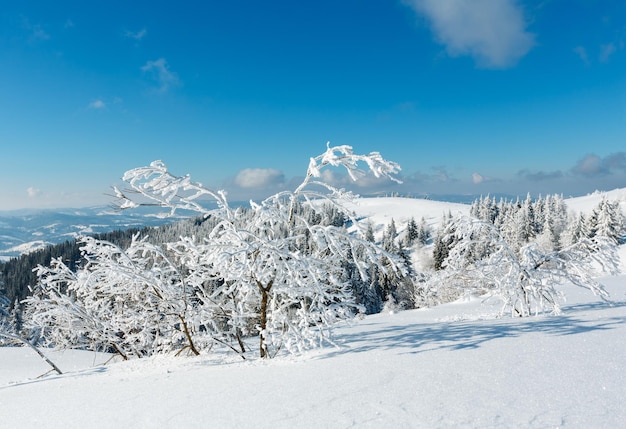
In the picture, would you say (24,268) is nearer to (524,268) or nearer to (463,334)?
(463,334)

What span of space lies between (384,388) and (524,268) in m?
9.58

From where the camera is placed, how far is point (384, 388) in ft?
16.5

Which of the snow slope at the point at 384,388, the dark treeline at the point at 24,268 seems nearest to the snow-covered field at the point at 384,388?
the snow slope at the point at 384,388

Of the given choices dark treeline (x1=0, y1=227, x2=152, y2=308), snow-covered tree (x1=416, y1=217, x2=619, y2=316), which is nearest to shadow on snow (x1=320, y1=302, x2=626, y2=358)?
snow-covered tree (x1=416, y1=217, x2=619, y2=316)

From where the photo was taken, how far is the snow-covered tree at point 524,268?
11.6 metres

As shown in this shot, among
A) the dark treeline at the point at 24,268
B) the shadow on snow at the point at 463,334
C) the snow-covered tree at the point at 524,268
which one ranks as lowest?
the dark treeline at the point at 24,268

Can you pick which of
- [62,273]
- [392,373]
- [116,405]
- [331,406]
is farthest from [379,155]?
[62,273]

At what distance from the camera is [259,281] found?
7879 mm

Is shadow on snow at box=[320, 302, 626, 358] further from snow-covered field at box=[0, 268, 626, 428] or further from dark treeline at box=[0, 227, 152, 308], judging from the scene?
dark treeline at box=[0, 227, 152, 308]

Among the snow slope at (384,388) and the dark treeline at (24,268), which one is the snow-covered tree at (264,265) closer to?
the snow slope at (384,388)

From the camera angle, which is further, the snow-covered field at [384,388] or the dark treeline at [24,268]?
the dark treeline at [24,268]

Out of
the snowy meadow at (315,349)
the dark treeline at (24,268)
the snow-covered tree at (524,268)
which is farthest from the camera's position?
the dark treeline at (24,268)

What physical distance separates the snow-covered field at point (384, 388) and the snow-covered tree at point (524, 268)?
3.46 meters

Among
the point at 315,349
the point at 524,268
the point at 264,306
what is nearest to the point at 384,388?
the point at 315,349
